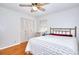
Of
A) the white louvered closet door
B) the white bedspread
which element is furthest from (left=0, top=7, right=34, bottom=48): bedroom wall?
the white bedspread

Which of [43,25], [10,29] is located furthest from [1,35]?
[43,25]

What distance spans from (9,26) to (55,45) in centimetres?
77

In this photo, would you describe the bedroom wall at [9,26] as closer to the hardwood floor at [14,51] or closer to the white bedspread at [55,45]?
the hardwood floor at [14,51]

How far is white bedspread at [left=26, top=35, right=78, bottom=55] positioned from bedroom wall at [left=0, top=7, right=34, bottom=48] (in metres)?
0.28

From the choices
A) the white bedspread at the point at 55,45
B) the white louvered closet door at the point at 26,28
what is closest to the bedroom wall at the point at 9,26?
the white louvered closet door at the point at 26,28

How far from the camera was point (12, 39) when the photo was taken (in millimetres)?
1062

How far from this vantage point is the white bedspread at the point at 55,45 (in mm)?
980

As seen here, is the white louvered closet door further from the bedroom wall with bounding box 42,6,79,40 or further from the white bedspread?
the bedroom wall with bounding box 42,6,79,40

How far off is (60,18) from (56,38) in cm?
36

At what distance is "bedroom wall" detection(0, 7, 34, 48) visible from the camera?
1024 mm

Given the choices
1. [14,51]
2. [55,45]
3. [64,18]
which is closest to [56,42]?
[55,45]

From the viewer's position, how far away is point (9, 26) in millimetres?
1091

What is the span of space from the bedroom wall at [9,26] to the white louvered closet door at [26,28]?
0.17 ft

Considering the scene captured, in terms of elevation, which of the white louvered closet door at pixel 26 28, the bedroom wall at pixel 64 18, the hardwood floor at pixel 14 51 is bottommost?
the hardwood floor at pixel 14 51
